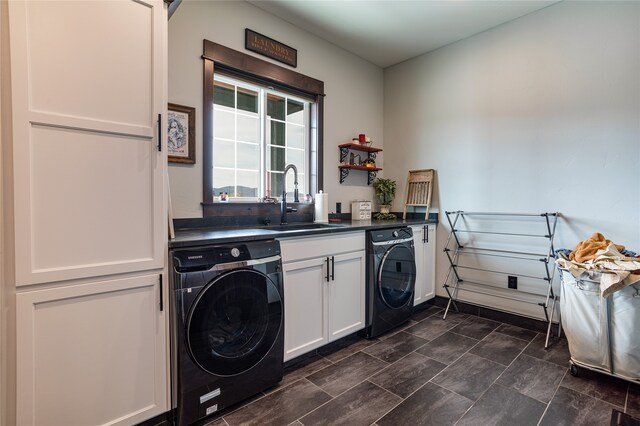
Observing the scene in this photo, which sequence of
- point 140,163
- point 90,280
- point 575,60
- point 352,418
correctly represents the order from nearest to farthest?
point 90,280 < point 140,163 < point 352,418 < point 575,60

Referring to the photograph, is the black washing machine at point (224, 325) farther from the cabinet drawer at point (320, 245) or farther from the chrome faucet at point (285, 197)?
the chrome faucet at point (285, 197)

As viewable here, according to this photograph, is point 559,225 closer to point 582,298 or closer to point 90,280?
point 582,298

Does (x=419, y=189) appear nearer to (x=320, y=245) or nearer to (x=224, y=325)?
(x=320, y=245)

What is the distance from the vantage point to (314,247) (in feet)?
7.19

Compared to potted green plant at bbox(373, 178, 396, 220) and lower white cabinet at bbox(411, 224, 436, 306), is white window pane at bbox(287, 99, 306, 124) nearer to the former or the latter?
potted green plant at bbox(373, 178, 396, 220)

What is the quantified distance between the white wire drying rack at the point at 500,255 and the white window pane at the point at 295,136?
5.71 ft

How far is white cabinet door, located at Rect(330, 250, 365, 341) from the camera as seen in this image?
7.62ft

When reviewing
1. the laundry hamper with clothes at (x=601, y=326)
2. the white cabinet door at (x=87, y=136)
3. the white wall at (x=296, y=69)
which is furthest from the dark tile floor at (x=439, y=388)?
the white wall at (x=296, y=69)

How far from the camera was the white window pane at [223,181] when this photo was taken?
8.20ft

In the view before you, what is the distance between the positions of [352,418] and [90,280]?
1.44 m

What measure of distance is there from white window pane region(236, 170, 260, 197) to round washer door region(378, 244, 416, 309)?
4.12ft

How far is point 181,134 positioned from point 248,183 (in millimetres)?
679

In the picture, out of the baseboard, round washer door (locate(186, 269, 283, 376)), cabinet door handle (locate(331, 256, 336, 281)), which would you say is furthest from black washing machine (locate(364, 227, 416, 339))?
round washer door (locate(186, 269, 283, 376))

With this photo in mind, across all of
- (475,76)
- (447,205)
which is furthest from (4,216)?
(475,76)
